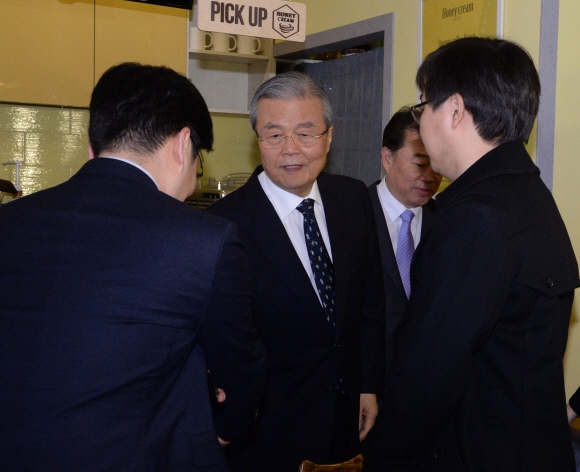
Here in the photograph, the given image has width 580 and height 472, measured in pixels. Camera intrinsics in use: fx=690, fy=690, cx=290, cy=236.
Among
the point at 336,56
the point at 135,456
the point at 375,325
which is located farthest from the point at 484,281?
the point at 336,56

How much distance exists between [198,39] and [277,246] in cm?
268

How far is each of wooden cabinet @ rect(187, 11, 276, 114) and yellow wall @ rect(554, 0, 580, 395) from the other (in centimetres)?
216

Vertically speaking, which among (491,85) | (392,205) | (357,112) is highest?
(357,112)

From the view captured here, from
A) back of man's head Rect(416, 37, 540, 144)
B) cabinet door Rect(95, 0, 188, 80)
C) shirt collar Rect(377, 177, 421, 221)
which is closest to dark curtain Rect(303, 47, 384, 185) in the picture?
cabinet door Rect(95, 0, 188, 80)

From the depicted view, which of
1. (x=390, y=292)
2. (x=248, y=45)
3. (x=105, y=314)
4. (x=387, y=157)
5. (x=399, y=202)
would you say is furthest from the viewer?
(x=248, y=45)

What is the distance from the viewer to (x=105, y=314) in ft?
3.51

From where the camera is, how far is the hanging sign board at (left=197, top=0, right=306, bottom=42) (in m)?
2.92

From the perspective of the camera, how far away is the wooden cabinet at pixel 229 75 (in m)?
4.41

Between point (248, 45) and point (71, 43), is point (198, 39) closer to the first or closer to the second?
point (248, 45)

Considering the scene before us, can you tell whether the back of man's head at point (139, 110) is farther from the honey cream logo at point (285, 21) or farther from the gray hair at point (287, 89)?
the honey cream logo at point (285, 21)

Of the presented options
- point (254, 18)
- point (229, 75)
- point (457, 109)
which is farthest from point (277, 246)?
point (229, 75)

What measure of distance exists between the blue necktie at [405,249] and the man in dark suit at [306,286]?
0.70 ft

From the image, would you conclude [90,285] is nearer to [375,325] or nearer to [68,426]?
[68,426]

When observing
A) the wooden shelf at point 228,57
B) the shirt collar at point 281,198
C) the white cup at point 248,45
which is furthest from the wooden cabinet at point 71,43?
the shirt collar at point 281,198
